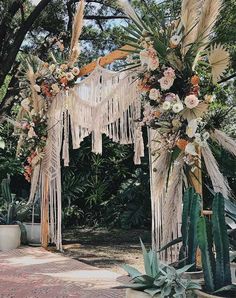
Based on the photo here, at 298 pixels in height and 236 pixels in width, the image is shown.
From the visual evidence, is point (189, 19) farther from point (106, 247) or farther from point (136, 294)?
point (106, 247)

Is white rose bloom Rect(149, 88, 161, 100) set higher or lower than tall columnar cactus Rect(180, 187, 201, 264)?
higher

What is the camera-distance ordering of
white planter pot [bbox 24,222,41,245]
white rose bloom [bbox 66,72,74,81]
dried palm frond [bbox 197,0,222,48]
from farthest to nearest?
white planter pot [bbox 24,222,41,245] → white rose bloom [bbox 66,72,74,81] → dried palm frond [bbox 197,0,222,48]

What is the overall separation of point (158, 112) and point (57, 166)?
3.46 meters

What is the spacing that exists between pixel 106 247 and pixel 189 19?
4709mm

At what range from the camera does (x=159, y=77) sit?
12.2 feet

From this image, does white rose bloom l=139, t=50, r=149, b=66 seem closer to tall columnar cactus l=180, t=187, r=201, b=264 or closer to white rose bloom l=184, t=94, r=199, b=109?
white rose bloom l=184, t=94, r=199, b=109

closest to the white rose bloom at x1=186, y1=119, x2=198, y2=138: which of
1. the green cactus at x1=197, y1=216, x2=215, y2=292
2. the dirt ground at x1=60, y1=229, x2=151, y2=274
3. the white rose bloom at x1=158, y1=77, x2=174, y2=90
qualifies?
the white rose bloom at x1=158, y1=77, x2=174, y2=90

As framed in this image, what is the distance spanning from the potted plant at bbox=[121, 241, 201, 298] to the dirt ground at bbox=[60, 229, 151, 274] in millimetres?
2632

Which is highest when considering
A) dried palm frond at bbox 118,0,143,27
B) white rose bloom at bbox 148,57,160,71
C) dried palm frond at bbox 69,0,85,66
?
dried palm frond at bbox 69,0,85,66

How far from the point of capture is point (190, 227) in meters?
3.27

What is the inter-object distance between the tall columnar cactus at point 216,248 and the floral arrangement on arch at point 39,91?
A: 4.14 meters

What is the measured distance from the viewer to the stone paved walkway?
439 centimetres

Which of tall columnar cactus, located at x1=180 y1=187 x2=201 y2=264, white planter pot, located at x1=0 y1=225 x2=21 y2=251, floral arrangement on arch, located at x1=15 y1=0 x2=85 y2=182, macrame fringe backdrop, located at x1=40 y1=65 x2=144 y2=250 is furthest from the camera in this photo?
white planter pot, located at x1=0 y1=225 x2=21 y2=251

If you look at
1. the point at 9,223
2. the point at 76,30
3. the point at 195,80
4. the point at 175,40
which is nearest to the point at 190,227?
the point at 195,80
